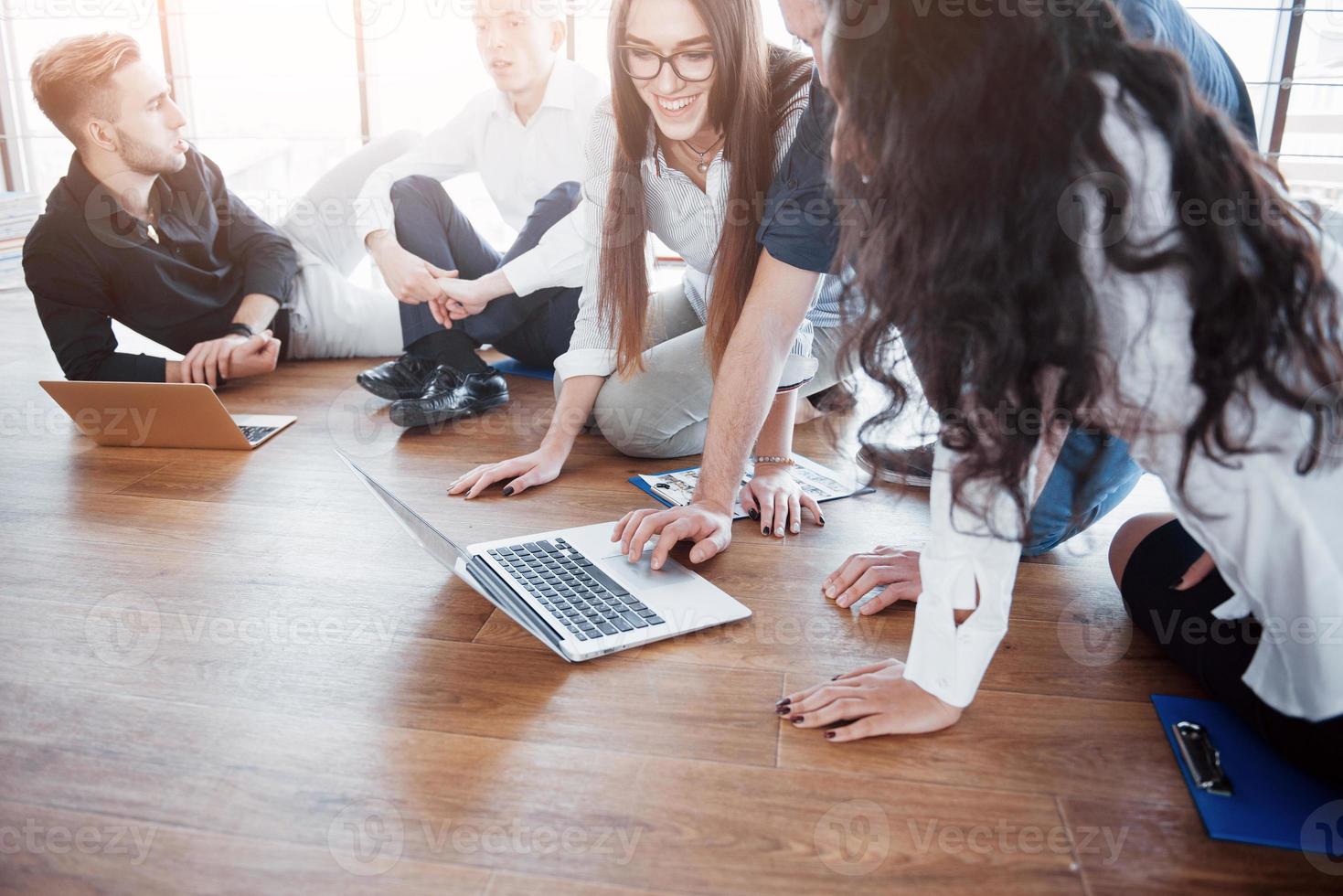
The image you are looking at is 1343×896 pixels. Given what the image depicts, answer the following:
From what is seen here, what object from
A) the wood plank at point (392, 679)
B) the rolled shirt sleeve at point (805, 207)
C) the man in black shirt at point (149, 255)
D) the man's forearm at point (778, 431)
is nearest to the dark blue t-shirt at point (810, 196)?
the rolled shirt sleeve at point (805, 207)

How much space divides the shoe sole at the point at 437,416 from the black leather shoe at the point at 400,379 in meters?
0.09

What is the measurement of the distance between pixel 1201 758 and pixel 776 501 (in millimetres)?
750

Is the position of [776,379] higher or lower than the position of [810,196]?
lower

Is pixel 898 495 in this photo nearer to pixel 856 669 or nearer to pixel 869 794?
pixel 856 669

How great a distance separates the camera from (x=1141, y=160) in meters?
0.72

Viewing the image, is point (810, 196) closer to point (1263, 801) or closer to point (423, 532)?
point (423, 532)

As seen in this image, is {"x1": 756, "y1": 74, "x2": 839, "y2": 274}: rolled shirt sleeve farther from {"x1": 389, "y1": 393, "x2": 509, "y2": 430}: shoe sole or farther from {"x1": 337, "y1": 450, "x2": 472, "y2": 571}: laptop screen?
{"x1": 389, "y1": 393, "x2": 509, "y2": 430}: shoe sole

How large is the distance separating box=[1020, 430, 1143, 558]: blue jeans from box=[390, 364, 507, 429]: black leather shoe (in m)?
1.24

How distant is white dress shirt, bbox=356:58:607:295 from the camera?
2.63m

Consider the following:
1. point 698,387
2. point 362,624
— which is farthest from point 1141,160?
point 698,387

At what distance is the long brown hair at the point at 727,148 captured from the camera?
4.68 ft

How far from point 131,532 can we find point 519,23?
1.64m

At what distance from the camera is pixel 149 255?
232 cm

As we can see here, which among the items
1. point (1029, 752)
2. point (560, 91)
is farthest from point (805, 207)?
point (560, 91)
